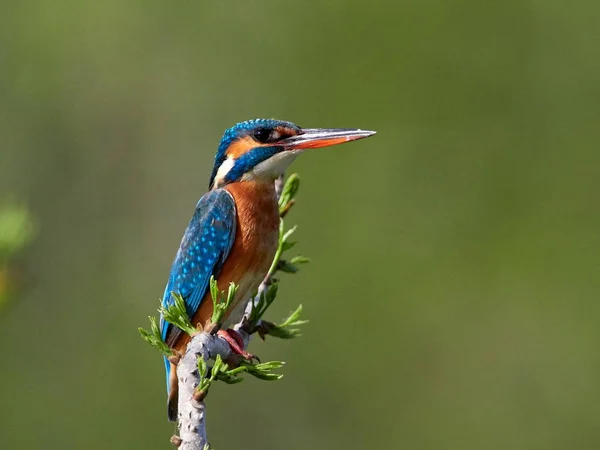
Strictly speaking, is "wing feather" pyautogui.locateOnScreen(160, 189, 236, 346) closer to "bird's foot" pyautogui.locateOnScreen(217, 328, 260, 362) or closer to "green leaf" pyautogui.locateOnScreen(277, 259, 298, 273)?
"green leaf" pyautogui.locateOnScreen(277, 259, 298, 273)

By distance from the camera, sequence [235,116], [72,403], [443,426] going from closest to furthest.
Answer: [72,403] → [443,426] → [235,116]

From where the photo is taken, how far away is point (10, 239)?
2037mm

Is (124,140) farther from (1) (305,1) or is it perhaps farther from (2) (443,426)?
(2) (443,426)

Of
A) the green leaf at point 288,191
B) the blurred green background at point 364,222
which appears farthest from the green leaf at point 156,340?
the blurred green background at point 364,222

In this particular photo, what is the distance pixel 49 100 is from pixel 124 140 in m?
0.63

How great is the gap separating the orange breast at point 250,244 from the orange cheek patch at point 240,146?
0.12m

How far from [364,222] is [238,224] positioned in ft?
12.1

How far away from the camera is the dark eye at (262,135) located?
3.44m

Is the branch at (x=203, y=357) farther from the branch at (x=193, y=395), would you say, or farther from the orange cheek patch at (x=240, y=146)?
the orange cheek patch at (x=240, y=146)

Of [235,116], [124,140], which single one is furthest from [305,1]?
[124,140]

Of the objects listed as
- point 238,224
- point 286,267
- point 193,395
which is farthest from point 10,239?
point 238,224

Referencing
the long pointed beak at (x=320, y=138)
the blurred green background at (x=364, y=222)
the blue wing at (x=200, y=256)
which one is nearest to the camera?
the long pointed beak at (x=320, y=138)

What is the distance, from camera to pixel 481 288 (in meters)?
7.17

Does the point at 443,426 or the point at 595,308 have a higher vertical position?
the point at 595,308
